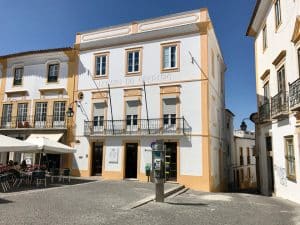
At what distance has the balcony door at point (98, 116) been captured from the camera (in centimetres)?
1939

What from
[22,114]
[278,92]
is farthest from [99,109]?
[278,92]

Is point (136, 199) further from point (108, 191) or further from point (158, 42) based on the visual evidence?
point (158, 42)

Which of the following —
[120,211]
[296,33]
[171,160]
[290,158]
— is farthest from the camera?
[171,160]

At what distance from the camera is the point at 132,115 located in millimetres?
18625

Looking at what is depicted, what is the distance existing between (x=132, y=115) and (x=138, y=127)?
987mm

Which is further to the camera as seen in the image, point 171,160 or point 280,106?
point 171,160

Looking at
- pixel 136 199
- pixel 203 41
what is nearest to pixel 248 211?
pixel 136 199

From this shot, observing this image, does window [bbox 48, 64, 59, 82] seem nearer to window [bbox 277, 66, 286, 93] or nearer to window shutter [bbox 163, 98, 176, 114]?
window shutter [bbox 163, 98, 176, 114]

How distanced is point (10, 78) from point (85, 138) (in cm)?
879

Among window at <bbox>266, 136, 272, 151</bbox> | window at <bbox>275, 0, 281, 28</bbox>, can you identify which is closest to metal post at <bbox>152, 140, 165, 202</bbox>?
window at <bbox>266, 136, 272, 151</bbox>

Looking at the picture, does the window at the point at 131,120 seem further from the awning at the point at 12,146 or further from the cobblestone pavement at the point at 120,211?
the cobblestone pavement at the point at 120,211

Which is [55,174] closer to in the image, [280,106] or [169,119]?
[169,119]

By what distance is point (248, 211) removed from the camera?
9.64 m

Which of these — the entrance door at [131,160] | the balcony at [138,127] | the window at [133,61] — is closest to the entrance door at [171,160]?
the balcony at [138,127]
